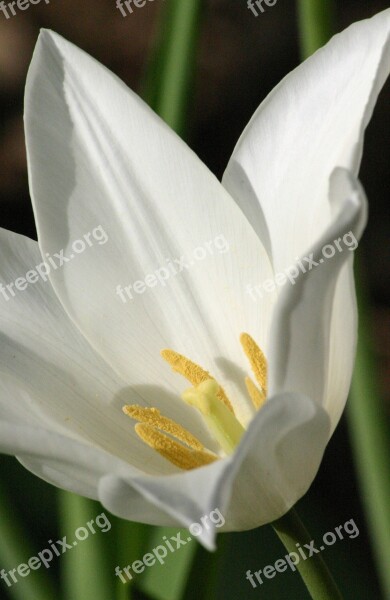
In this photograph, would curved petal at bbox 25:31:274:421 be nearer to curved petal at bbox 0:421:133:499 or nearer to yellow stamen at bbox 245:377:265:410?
yellow stamen at bbox 245:377:265:410

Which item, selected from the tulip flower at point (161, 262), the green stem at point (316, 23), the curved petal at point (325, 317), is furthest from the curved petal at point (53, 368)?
the green stem at point (316, 23)

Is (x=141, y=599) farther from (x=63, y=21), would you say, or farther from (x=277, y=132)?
(x=63, y=21)

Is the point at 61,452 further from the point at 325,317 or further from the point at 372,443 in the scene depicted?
the point at 372,443

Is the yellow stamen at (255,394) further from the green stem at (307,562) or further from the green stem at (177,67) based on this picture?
the green stem at (177,67)

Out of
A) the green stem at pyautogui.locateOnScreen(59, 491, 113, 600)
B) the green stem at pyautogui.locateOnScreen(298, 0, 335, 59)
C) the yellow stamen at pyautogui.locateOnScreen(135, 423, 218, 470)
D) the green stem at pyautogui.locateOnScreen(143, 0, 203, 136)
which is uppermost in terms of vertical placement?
the green stem at pyautogui.locateOnScreen(143, 0, 203, 136)

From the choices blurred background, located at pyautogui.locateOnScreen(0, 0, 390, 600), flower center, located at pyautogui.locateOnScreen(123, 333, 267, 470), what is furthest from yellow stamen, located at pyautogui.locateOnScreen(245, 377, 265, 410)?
blurred background, located at pyautogui.locateOnScreen(0, 0, 390, 600)

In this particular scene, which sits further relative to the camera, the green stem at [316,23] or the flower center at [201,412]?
the green stem at [316,23]
